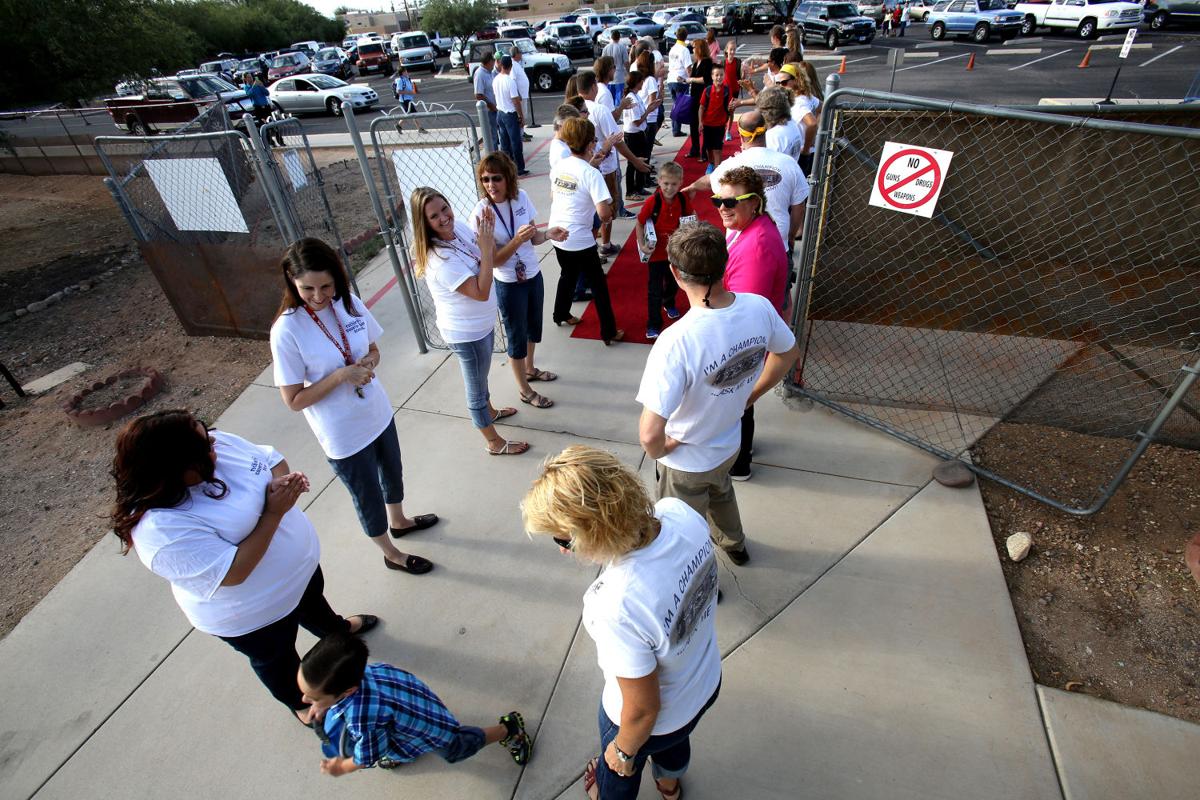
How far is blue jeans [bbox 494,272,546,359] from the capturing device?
4.02m

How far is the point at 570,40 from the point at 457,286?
2565 cm

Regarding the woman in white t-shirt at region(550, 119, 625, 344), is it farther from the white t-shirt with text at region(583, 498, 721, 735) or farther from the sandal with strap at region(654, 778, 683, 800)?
the sandal with strap at region(654, 778, 683, 800)

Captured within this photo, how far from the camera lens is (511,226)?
379 centimetres

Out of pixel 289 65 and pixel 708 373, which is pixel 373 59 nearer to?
pixel 289 65

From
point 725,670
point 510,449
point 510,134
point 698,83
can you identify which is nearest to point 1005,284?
point 725,670

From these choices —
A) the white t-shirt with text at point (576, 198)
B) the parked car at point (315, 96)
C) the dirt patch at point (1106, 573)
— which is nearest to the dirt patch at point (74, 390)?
the white t-shirt with text at point (576, 198)

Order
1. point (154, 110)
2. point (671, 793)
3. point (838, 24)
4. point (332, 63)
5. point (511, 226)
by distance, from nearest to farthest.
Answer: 1. point (671, 793)
2. point (511, 226)
3. point (154, 110)
4. point (838, 24)
5. point (332, 63)

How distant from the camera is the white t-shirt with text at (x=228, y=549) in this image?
5.98 ft

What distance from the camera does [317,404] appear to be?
8.66ft

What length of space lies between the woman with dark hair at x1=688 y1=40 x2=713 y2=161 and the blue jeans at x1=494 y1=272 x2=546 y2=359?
599 centimetres

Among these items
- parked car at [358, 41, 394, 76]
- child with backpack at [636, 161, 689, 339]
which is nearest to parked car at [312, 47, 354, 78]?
parked car at [358, 41, 394, 76]

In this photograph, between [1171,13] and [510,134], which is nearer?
[510,134]

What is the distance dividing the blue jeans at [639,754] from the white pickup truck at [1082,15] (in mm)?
27047

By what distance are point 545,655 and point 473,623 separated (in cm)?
43
